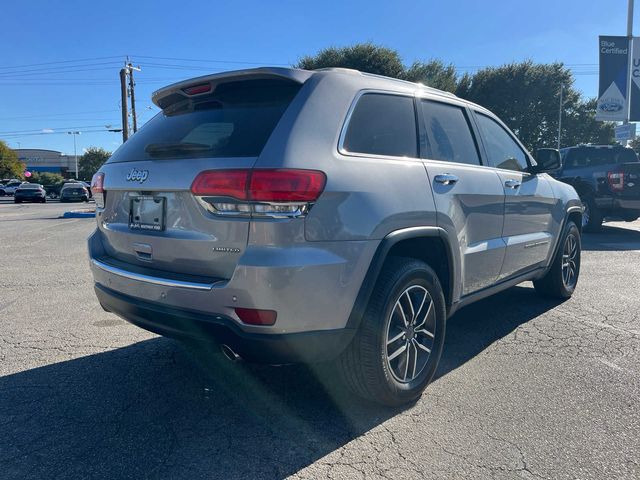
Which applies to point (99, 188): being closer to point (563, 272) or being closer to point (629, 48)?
point (563, 272)

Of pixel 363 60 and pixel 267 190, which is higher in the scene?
pixel 363 60

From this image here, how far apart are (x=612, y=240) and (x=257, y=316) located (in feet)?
33.2

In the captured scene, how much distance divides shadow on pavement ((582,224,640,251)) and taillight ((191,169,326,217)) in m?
8.27

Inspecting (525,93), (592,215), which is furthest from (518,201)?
(525,93)

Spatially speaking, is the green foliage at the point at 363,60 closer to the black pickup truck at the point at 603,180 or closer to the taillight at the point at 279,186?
the black pickup truck at the point at 603,180

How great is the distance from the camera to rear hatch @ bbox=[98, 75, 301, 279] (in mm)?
2510

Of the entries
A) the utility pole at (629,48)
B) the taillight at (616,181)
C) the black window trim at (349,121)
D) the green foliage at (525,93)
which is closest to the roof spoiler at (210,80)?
the black window trim at (349,121)

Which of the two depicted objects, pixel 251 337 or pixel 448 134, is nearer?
pixel 251 337

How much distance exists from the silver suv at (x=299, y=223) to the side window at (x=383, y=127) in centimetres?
1

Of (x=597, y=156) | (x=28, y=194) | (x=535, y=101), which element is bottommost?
(x=28, y=194)

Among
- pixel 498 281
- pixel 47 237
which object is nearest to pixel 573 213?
pixel 498 281

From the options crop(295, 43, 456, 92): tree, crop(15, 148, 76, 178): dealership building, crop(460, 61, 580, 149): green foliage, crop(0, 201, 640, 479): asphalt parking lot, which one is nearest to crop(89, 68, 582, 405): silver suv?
crop(0, 201, 640, 479): asphalt parking lot

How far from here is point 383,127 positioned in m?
3.02

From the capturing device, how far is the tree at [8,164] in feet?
221
